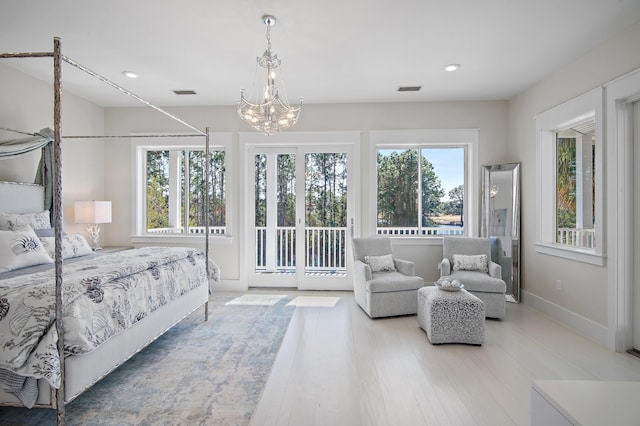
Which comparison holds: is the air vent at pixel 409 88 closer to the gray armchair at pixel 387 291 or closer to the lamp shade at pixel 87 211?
the gray armchair at pixel 387 291

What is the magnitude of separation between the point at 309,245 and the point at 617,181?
375 cm

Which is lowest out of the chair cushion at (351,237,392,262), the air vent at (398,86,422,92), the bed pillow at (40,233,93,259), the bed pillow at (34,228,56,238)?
the chair cushion at (351,237,392,262)

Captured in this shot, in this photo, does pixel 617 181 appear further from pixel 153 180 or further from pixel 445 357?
pixel 153 180

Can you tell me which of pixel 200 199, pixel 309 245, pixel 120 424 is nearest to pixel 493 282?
pixel 309 245

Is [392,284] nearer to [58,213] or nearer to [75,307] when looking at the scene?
[75,307]

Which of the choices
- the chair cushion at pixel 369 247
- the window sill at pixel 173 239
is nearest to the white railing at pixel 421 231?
the chair cushion at pixel 369 247

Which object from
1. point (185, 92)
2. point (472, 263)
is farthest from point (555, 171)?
point (185, 92)

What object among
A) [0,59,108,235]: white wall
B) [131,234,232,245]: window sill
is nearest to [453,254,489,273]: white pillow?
[131,234,232,245]: window sill

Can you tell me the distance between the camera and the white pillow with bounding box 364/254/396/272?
442 centimetres

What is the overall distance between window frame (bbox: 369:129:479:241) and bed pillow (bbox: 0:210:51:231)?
13.0 ft

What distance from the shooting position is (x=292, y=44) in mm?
3217

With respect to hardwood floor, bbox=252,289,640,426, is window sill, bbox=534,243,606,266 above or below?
above

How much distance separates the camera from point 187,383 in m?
2.46

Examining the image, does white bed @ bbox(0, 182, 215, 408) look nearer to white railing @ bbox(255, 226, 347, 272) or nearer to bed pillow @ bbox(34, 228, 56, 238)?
bed pillow @ bbox(34, 228, 56, 238)
